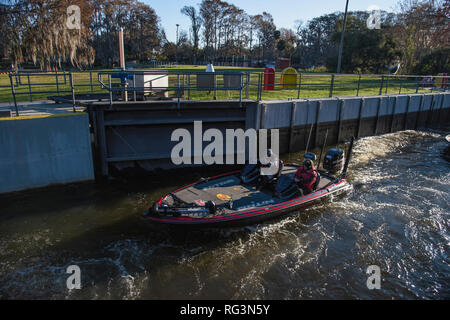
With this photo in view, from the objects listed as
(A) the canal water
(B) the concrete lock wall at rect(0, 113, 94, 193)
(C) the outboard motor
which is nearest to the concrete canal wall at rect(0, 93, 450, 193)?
(B) the concrete lock wall at rect(0, 113, 94, 193)

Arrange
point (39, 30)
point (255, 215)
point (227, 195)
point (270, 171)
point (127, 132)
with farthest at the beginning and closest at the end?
1. point (39, 30)
2. point (127, 132)
3. point (270, 171)
4. point (227, 195)
5. point (255, 215)

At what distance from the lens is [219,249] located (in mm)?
7977

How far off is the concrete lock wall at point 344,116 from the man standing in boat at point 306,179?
14.5 feet

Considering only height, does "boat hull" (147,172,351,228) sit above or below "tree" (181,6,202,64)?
below

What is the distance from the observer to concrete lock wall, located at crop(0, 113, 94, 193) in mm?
9844

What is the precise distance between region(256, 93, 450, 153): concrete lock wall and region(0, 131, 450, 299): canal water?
475 cm

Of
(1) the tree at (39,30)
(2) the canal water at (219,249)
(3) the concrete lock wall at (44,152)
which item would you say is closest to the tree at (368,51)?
(1) the tree at (39,30)

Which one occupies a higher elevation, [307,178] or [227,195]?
[307,178]

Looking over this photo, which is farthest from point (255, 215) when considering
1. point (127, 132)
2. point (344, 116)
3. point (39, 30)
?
point (39, 30)

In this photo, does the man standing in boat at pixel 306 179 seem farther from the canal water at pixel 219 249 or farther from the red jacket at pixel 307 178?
the canal water at pixel 219 249

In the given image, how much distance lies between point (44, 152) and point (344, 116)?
46.5ft

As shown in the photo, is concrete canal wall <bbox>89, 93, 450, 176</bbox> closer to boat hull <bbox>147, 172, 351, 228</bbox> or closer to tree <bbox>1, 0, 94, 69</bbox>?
boat hull <bbox>147, 172, 351, 228</bbox>

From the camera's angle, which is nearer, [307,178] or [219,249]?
[219,249]

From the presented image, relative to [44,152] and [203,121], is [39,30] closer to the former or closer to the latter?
[44,152]
